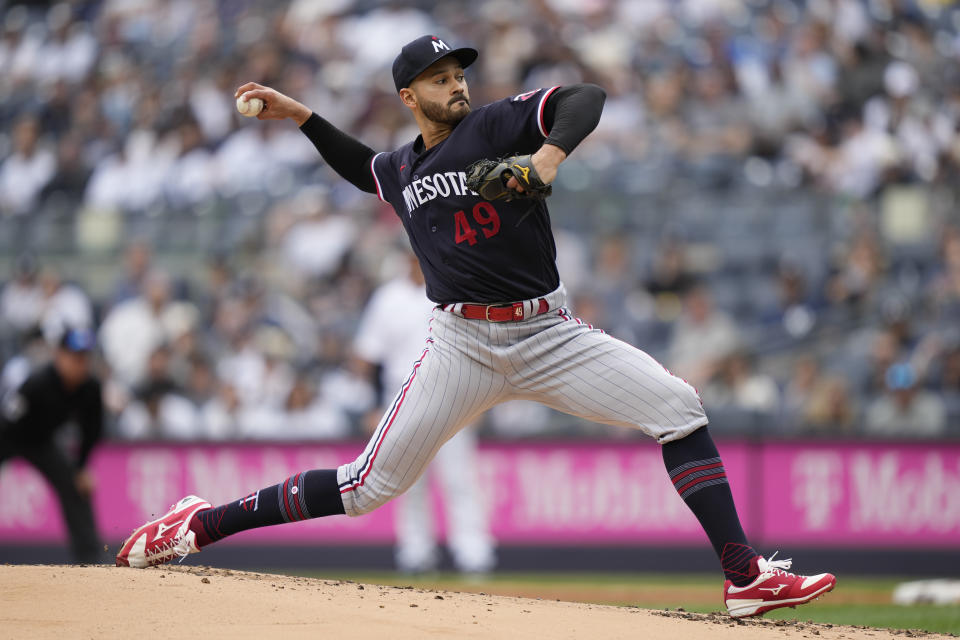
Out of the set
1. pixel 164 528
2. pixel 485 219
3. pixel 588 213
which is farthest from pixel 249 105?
pixel 588 213

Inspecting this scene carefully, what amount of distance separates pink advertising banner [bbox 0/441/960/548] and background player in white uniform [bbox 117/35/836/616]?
513cm

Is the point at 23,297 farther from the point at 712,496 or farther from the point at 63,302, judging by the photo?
the point at 712,496

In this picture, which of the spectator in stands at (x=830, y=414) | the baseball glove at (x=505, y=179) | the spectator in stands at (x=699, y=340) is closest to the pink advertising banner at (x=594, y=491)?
the spectator in stands at (x=830, y=414)

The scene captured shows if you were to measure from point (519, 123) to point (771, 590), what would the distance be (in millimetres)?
1922

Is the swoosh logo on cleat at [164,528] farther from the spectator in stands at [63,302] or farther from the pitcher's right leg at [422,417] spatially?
the spectator in stands at [63,302]

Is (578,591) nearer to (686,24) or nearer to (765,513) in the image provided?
(765,513)

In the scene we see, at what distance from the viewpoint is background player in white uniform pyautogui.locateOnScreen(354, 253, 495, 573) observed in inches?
334

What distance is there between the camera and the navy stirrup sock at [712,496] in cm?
458

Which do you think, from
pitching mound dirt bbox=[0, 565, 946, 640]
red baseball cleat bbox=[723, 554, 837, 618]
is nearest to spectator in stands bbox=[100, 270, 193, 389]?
pitching mound dirt bbox=[0, 565, 946, 640]

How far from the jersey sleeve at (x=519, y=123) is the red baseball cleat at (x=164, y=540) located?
1926mm

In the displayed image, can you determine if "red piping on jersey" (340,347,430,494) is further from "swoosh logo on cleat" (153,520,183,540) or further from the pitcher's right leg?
"swoosh logo on cleat" (153,520,183,540)

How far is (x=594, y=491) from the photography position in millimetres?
9914

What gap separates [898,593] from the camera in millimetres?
8047

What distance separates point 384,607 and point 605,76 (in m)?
9.70
